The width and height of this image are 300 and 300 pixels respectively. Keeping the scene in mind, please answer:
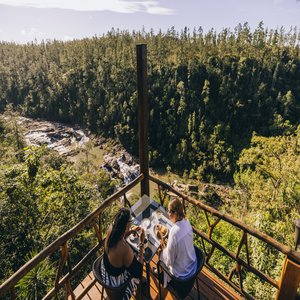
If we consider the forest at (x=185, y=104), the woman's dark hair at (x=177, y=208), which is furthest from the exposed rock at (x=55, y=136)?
the woman's dark hair at (x=177, y=208)

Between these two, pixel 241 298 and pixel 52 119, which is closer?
pixel 241 298

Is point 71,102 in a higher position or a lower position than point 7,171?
lower

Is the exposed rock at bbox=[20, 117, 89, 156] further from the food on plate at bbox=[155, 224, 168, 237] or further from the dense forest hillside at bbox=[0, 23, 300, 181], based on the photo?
the food on plate at bbox=[155, 224, 168, 237]

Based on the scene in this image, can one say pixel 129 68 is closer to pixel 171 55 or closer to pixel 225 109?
pixel 171 55

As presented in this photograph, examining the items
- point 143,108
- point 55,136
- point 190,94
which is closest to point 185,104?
point 190,94

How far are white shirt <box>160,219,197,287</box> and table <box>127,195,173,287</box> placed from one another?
1.06 ft

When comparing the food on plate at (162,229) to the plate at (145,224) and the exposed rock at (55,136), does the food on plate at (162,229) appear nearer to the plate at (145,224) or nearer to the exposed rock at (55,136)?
the plate at (145,224)

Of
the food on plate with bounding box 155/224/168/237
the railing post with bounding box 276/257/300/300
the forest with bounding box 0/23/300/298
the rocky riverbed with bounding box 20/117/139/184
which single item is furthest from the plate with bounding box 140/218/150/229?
the rocky riverbed with bounding box 20/117/139/184

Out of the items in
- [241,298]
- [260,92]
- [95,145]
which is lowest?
[95,145]

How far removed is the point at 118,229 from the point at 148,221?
3.01 feet

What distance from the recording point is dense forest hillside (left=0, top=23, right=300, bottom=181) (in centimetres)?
4347

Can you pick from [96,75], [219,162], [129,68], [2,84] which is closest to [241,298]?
[219,162]

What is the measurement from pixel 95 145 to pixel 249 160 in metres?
36.8

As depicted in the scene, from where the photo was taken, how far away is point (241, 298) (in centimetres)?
304
